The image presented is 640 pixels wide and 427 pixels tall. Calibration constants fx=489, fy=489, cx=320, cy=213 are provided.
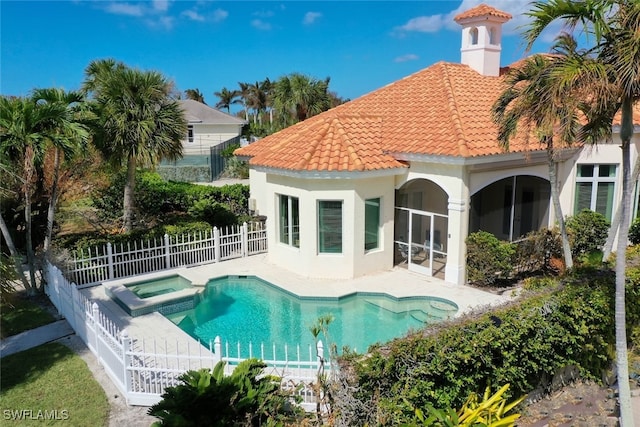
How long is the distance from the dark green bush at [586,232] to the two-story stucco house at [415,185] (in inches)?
60.1

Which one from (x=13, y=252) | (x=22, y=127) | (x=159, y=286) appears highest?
(x=22, y=127)

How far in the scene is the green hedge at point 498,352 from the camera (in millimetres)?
7160

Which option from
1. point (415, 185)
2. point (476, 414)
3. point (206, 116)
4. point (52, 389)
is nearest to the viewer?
point (476, 414)

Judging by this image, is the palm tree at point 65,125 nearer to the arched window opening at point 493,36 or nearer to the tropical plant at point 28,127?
the tropical plant at point 28,127

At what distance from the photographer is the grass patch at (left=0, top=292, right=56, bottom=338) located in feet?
40.9

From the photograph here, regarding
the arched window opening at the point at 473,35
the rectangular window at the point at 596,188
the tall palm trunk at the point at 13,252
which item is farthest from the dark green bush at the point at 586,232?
the tall palm trunk at the point at 13,252

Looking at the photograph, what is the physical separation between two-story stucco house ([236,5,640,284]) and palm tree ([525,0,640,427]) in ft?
22.8

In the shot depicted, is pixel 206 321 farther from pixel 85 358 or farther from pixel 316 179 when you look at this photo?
pixel 316 179

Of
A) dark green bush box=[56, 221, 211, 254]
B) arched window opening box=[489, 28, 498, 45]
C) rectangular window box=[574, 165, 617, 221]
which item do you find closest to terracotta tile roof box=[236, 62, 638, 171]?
arched window opening box=[489, 28, 498, 45]

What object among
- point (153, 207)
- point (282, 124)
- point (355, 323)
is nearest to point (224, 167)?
point (282, 124)

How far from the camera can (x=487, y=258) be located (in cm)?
1520

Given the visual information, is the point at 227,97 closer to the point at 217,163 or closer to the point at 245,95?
the point at 245,95

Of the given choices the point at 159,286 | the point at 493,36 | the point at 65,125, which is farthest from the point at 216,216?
the point at 493,36

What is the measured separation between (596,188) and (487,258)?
7.11m
